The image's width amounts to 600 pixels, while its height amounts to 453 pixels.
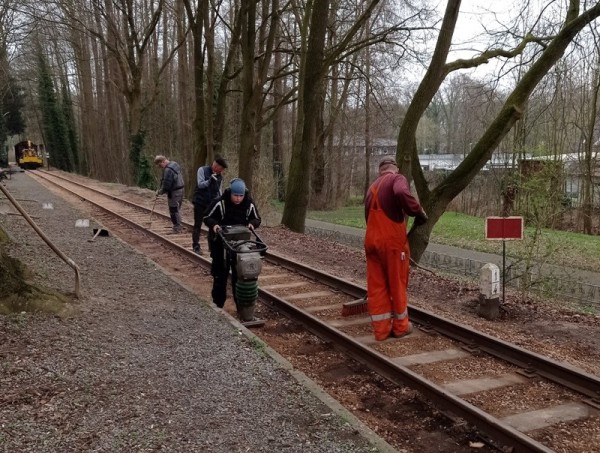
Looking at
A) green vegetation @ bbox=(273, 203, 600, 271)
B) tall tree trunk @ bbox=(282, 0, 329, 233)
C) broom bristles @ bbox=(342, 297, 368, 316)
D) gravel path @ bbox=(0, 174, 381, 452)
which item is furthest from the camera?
tall tree trunk @ bbox=(282, 0, 329, 233)

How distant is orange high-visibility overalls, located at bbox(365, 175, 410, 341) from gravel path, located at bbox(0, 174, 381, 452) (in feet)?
5.10

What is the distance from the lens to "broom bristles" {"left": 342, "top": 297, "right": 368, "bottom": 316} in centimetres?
785

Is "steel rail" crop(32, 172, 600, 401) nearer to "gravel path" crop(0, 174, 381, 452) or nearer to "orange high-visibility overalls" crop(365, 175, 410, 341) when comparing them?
"orange high-visibility overalls" crop(365, 175, 410, 341)

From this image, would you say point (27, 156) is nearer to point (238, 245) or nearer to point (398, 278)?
point (238, 245)

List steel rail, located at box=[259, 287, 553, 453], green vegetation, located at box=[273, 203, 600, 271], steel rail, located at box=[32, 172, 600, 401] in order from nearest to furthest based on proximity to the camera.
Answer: steel rail, located at box=[259, 287, 553, 453]
steel rail, located at box=[32, 172, 600, 401]
green vegetation, located at box=[273, 203, 600, 271]

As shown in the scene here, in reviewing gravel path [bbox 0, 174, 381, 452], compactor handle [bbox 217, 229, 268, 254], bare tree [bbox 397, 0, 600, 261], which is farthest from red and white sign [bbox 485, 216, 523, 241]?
gravel path [bbox 0, 174, 381, 452]

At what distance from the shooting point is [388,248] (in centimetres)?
655

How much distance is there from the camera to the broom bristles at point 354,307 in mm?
7848

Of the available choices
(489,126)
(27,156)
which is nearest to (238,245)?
(489,126)

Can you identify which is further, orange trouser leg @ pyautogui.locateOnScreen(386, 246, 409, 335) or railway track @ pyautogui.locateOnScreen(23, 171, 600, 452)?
orange trouser leg @ pyautogui.locateOnScreen(386, 246, 409, 335)

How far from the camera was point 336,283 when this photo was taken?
31.0ft

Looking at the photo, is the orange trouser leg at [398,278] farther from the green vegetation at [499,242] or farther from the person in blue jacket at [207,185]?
the green vegetation at [499,242]

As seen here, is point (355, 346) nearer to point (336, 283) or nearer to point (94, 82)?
point (336, 283)

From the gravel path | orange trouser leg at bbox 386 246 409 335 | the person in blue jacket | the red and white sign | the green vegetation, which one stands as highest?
the person in blue jacket
